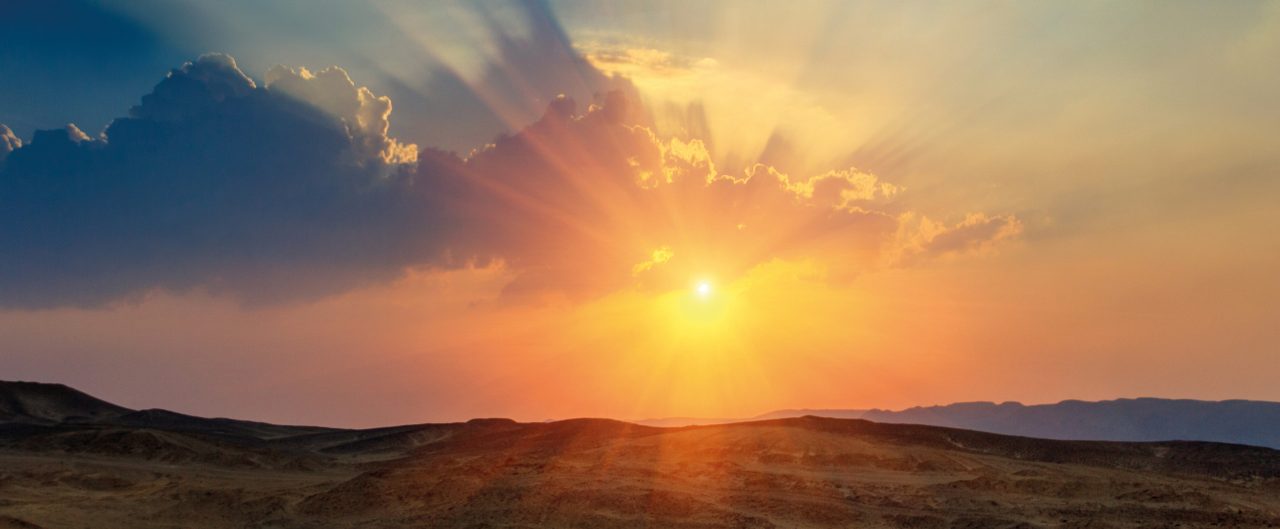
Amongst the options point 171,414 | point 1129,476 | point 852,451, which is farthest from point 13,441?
point 1129,476

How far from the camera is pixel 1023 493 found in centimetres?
5422

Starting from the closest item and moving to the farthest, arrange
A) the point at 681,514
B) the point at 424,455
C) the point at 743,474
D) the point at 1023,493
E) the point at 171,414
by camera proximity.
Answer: the point at 681,514 < the point at 1023,493 < the point at 743,474 < the point at 424,455 < the point at 171,414

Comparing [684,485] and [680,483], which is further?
[680,483]

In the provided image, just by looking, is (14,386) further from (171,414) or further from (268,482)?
(268,482)

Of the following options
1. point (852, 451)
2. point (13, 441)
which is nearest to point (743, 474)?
point (852, 451)

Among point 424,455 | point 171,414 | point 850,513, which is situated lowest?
point 850,513

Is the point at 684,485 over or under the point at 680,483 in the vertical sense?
under

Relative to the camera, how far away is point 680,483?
5606 cm

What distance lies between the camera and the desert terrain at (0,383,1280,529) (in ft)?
150

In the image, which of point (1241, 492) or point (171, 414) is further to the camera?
point (171, 414)

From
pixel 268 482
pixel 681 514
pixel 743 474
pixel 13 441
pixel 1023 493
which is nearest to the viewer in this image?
pixel 681 514

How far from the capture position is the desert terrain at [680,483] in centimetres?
4584

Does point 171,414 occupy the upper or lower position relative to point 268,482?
upper

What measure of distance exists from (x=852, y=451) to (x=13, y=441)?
81252 mm
